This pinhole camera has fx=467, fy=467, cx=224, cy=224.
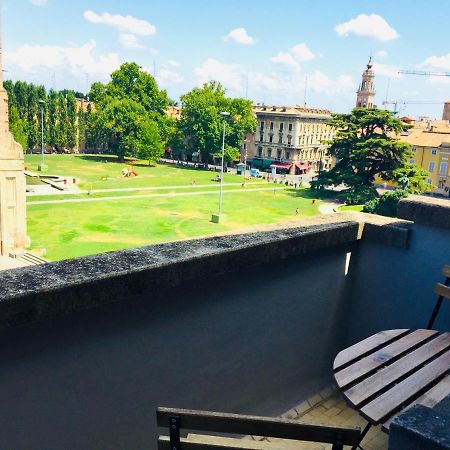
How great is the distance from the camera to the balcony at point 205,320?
2688 mm

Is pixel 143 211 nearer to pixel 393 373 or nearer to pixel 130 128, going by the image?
pixel 130 128

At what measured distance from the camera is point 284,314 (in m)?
4.34

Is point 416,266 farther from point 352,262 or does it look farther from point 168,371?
point 168,371

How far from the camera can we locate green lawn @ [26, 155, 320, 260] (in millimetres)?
30453

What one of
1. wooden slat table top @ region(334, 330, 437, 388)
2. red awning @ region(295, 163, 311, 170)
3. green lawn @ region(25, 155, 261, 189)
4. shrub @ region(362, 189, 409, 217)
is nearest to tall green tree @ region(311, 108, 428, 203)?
shrub @ region(362, 189, 409, 217)

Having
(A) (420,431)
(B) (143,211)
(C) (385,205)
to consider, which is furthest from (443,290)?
(C) (385,205)

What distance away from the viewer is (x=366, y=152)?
47844mm

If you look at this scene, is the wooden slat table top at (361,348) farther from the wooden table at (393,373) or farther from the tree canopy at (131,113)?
the tree canopy at (131,113)

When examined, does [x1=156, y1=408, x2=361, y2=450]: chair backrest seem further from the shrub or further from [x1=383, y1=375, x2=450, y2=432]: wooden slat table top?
the shrub

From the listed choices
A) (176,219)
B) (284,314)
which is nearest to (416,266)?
(284,314)

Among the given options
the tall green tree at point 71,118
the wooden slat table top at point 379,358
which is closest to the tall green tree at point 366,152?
the wooden slat table top at point 379,358

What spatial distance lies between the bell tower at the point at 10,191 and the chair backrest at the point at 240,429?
2548cm

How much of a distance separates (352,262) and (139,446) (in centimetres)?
289

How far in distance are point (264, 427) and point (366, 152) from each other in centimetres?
4856
